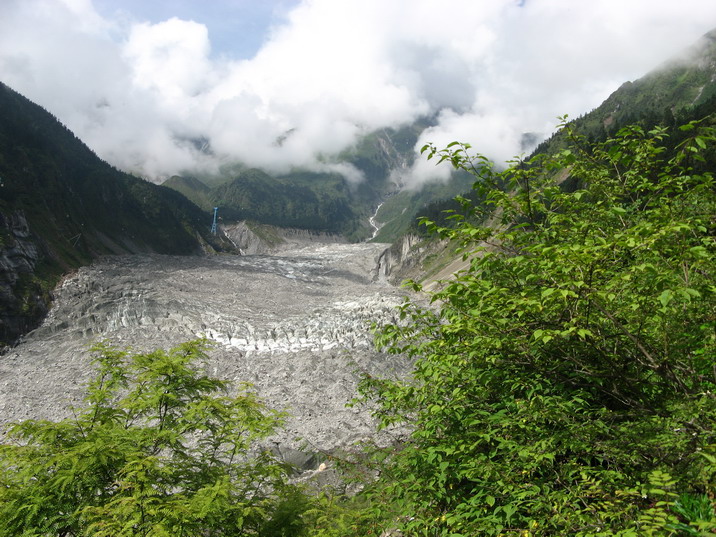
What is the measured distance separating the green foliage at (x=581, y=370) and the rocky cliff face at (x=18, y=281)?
186ft

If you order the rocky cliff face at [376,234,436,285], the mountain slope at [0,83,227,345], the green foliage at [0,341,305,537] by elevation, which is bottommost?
the green foliage at [0,341,305,537]

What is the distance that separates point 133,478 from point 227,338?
44109mm

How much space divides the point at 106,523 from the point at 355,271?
5077 inches

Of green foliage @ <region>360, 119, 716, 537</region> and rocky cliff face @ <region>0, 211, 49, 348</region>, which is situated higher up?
rocky cliff face @ <region>0, 211, 49, 348</region>

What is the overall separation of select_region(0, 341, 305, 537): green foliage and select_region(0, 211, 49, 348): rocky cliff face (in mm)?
50986

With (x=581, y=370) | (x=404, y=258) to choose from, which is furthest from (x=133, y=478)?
(x=404, y=258)

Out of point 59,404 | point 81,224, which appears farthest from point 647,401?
point 81,224

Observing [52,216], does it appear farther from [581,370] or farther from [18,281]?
[581,370]

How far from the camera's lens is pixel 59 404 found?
35.1 metres

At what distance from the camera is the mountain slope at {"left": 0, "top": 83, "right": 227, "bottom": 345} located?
5231cm

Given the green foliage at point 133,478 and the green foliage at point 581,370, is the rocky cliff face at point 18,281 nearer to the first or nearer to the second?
the green foliage at point 133,478

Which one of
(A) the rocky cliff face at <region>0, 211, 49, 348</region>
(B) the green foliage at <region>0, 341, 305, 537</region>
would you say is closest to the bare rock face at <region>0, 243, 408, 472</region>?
(A) the rocky cliff face at <region>0, 211, 49, 348</region>

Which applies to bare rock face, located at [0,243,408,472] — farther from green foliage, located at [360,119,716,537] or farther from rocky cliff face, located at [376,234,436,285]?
rocky cliff face, located at [376,234,436,285]

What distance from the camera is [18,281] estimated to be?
2041 inches
